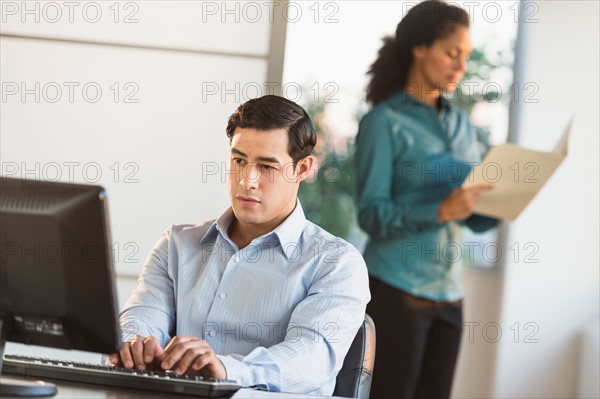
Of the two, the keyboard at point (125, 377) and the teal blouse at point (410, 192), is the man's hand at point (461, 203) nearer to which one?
the teal blouse at point (410, 192)

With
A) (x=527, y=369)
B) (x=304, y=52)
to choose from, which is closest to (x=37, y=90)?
(x=304, y=52)

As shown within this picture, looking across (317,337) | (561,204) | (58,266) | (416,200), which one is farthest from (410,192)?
(58,266)

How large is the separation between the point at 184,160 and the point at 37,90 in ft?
1.92

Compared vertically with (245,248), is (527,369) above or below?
below

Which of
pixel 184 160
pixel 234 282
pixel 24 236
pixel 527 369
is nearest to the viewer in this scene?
pixel 24 236

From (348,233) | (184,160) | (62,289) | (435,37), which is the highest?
(435,37)

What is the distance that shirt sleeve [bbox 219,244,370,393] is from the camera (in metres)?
1.77

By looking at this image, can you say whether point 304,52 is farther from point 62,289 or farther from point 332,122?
point 62,289

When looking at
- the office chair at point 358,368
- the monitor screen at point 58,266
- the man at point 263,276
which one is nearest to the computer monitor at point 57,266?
the monitor screen at point 58,266

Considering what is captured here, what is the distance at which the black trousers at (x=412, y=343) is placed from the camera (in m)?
3.25

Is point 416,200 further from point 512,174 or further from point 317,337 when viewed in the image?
point 317,337

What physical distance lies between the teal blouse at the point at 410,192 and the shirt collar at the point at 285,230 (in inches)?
45.9

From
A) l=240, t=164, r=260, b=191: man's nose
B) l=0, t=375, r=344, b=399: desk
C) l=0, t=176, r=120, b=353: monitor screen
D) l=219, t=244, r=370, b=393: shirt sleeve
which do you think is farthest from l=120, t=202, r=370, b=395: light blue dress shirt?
l=0, t=176, r=120, b=353: monitor screen

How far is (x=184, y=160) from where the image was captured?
10.8ft
